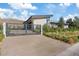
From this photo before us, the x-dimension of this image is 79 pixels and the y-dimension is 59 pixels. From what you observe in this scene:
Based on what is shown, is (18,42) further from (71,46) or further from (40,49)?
(71,46)

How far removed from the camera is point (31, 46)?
6969 millimetres

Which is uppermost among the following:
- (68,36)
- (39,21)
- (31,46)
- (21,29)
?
(39,21)

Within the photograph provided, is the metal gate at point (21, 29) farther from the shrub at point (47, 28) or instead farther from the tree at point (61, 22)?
the tree at point (61, 22)

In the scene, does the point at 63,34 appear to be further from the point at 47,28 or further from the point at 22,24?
the point at 22,24

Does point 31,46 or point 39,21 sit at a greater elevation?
point 39,21

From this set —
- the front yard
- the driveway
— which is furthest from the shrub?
the driveway

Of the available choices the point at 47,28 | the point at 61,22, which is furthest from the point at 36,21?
the point at 61,22

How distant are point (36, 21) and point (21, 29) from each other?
0.24 meters

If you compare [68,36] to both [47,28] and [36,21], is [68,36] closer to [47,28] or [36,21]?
[47,28]

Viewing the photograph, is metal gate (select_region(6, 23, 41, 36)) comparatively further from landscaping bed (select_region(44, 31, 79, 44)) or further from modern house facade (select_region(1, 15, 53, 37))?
landscaping bed (select_region(44, 31, 79, 44))

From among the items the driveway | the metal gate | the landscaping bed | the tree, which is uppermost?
the tree

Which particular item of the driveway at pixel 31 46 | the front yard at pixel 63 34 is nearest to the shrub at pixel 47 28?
the front yard at pixel 63 34

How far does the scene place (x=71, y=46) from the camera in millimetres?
6996

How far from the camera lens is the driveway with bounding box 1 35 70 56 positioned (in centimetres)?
695
